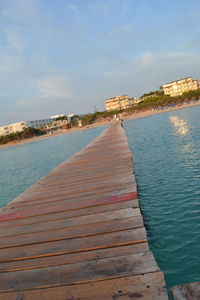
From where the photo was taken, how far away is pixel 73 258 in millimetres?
2660

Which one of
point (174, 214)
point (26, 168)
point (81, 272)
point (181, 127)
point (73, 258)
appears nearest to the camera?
point (81, 272)

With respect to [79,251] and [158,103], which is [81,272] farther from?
[158,103]

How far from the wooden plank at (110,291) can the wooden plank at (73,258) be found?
0.42m

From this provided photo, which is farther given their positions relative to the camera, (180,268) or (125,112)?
(125,112)

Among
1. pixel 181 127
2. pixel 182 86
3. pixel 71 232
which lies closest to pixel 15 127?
pixel 182 86

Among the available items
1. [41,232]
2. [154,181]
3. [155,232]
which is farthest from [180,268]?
[154,181]

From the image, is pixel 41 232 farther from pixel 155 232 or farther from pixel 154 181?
pixel 154 181

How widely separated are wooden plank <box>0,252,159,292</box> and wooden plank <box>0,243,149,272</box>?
0.08 meters

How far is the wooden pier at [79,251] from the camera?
2.08 meters

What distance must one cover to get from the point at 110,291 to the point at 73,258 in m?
0.78

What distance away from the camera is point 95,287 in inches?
82.4

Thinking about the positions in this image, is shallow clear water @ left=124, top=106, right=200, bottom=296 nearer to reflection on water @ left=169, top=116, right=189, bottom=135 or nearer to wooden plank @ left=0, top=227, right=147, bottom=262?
wooden plank @ left=0, top=227, right=147, bottom=262

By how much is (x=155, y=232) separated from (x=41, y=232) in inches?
105

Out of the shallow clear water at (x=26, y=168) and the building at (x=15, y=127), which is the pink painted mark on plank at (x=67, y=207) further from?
the building at (x=15, y=127)
